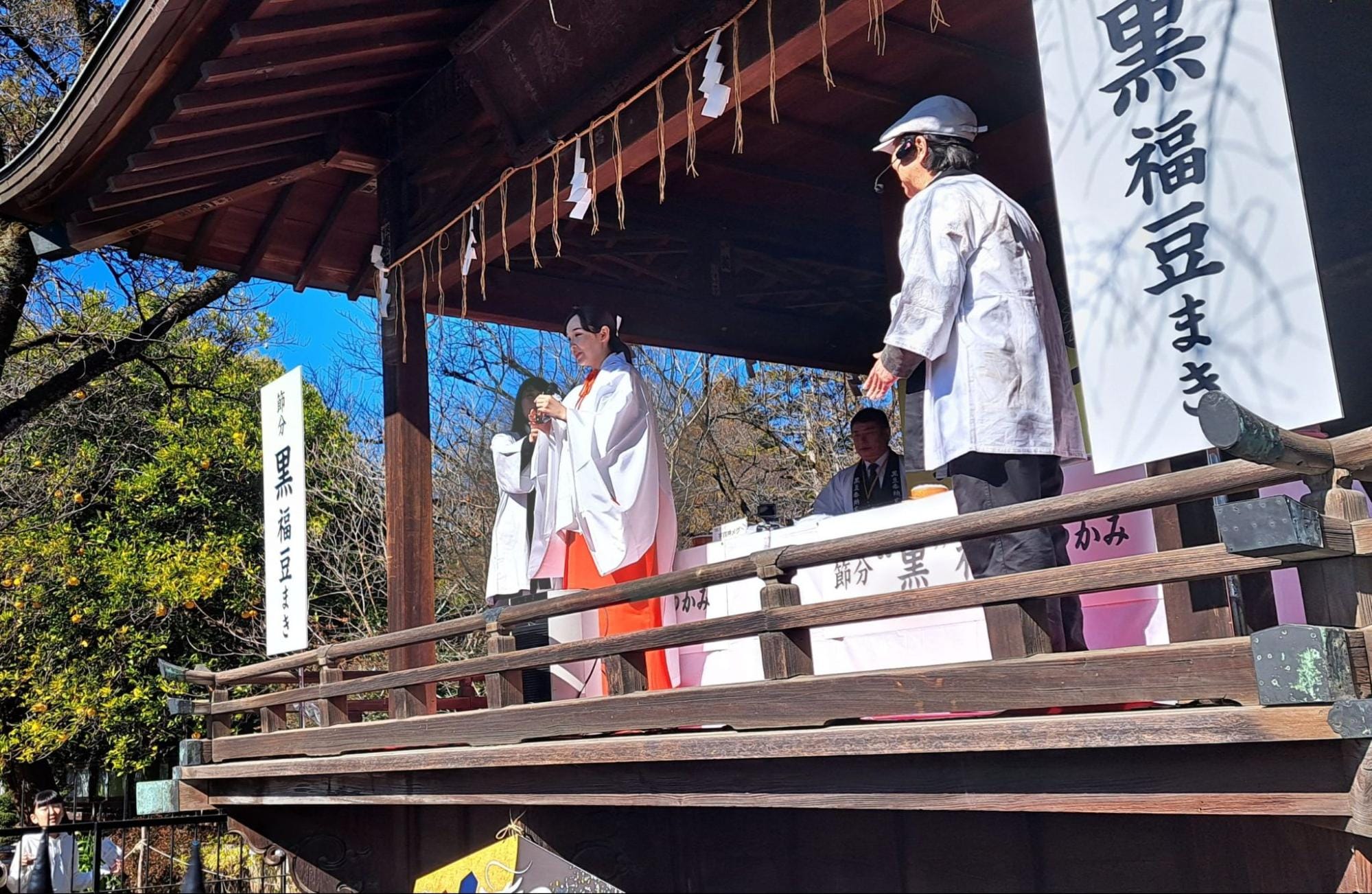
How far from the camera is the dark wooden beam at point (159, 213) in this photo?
687 cm

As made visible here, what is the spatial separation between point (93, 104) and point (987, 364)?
15.0ft

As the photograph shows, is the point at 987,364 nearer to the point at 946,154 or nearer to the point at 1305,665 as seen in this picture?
the point at 946,154

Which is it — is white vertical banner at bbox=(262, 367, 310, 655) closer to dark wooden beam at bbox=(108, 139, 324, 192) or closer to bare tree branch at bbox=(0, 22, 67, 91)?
dark wooden beam at bbox=(108, 139, 324, 192)

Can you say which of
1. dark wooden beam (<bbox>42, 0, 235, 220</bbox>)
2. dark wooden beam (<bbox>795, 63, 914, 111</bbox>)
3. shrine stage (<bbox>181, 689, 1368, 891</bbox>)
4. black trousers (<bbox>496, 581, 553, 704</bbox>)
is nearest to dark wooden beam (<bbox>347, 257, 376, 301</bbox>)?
dark wooden beam (<bbox>42, 0, 235, 220</bbox>)

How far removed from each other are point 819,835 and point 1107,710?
2.06 m

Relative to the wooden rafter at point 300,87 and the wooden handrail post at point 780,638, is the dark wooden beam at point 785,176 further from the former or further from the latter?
the wooden handrail post at point 780,638

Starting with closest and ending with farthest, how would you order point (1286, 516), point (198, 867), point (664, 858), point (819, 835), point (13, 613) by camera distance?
point (1286, 516) → point (198, 867) → point (819, 835) → point (664, 858) → point (13, 613)

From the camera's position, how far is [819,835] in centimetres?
491

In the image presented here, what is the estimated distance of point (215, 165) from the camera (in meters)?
6.74

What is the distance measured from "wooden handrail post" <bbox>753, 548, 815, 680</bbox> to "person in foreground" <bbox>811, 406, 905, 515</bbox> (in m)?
2.77

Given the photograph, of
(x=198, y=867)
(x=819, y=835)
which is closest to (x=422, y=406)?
(x=819, y=835)

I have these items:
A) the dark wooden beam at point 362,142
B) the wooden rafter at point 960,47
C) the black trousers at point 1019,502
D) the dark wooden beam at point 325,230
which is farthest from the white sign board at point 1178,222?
the dark wooden beam at point 325,230

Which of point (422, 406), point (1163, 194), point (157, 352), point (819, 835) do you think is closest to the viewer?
point (1163, 194)

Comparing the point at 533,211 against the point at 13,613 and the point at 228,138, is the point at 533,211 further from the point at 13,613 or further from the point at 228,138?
the point at 13,613
